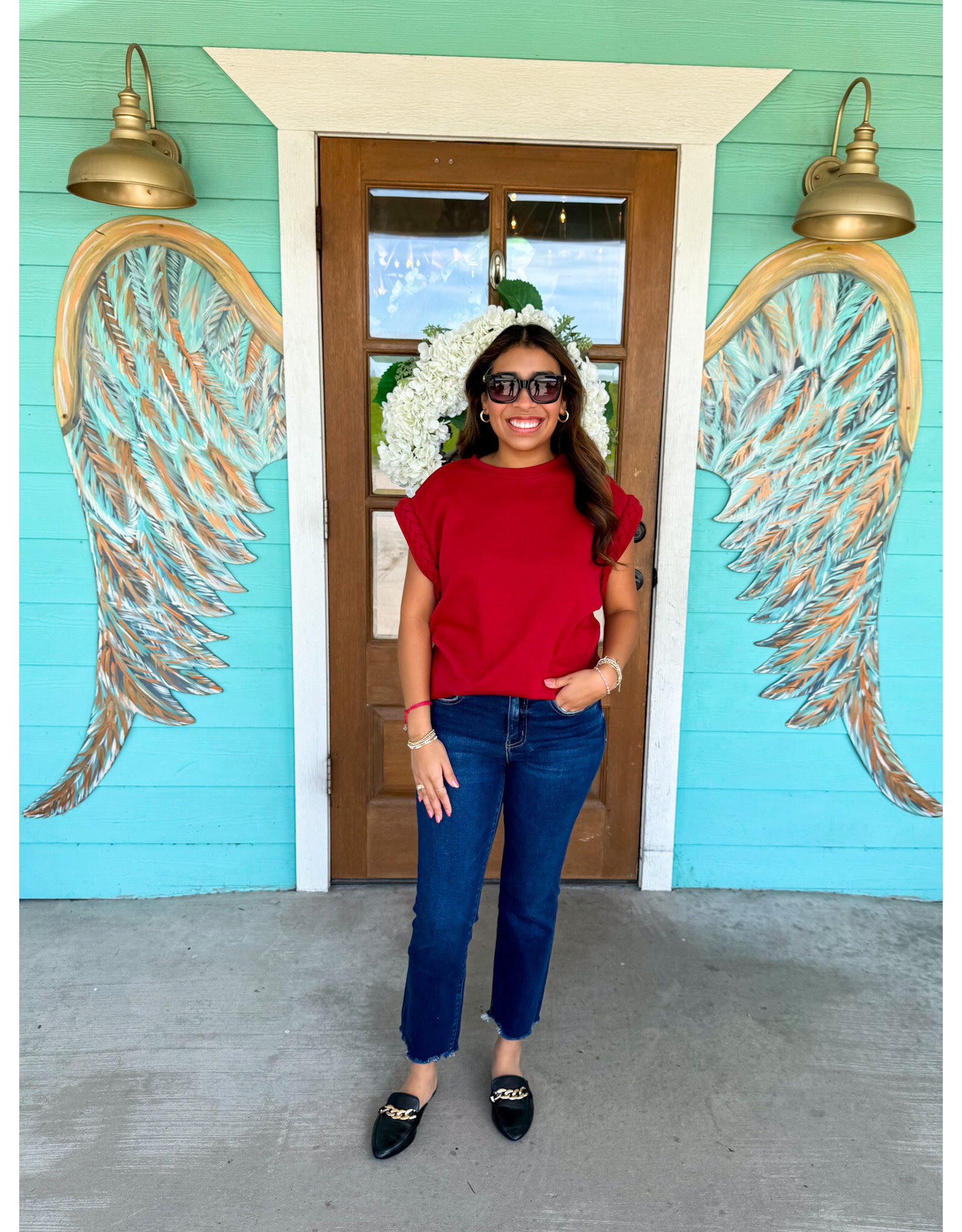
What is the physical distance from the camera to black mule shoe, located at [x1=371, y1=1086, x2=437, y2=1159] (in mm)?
1695

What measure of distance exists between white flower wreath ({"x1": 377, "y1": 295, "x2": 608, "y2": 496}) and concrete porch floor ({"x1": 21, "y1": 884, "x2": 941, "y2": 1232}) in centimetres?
145

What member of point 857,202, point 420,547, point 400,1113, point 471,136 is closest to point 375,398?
point 471,136

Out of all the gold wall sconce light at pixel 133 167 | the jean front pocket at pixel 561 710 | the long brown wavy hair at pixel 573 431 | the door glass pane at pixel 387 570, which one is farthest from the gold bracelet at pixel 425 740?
the gold wall sconce light at pixel 133 167

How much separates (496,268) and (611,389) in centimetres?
50

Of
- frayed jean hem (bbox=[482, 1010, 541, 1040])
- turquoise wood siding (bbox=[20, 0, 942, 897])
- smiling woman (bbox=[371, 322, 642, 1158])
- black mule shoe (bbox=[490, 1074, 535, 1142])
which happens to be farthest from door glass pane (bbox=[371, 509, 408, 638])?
black mule shoe (bbox=[490, 1074, 535, 1142])

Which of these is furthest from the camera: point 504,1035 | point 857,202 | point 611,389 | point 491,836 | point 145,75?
point 611,389

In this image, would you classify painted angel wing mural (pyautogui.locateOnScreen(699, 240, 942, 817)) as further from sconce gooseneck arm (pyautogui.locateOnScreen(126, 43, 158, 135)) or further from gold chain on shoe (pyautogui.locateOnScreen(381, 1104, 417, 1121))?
gold chain on shoe (pyautogui.locateOnScreen(381, 1104, 417, 1121))

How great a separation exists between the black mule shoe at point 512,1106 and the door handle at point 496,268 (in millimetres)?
2103

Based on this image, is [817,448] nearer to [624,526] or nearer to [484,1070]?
[624,526]

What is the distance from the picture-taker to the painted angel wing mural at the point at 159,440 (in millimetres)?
2330

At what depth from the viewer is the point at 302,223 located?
2.32 meters

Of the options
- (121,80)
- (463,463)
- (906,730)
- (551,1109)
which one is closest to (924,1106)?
(551,1109)

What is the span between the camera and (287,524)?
2.49 m

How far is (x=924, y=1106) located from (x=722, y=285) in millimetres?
A: 2231
